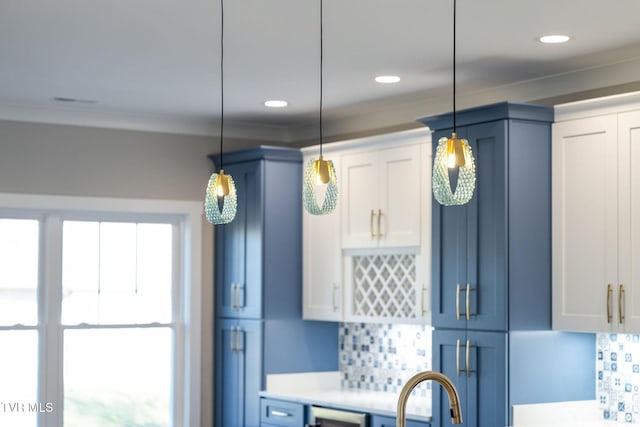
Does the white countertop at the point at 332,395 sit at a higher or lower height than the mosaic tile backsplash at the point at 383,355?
lower

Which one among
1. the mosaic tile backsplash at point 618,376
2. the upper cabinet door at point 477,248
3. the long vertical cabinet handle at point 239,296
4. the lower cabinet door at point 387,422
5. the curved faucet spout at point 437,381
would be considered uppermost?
the upper cabinet door at point 477,248

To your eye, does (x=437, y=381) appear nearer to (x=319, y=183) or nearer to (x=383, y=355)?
(x=319, y=183)

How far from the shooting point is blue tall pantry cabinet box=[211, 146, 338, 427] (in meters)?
6.23

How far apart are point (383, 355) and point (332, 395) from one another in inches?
16.7

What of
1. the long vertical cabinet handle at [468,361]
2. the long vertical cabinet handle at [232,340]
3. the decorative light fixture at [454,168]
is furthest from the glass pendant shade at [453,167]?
the long vertical cabinet handle at [232,340]

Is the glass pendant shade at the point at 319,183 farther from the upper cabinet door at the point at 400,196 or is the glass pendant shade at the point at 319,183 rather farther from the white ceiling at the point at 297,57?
the upper cabinet door at the point at 400,196

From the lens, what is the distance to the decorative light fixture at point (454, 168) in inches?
113

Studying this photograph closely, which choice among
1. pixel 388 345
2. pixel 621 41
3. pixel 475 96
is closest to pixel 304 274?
pixel 388 345

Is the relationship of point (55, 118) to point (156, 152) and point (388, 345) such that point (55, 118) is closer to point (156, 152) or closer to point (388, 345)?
point (156, 152)

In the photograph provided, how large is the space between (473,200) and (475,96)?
0.86 m

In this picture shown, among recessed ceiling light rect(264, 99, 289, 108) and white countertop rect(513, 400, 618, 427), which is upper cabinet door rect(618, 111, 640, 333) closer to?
white countertop rect(513, 400, 618, 427)

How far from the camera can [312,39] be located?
4293 mm

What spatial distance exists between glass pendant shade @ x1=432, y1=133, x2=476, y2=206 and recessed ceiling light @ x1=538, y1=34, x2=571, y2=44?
1423 millimetres

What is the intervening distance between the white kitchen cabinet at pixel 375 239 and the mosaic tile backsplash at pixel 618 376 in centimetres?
94
